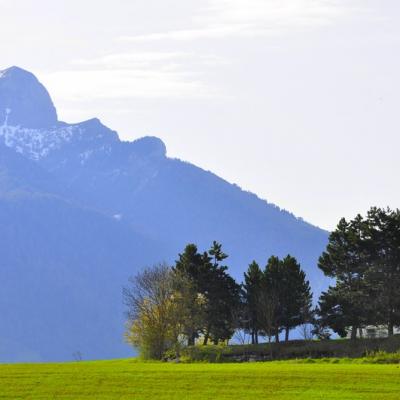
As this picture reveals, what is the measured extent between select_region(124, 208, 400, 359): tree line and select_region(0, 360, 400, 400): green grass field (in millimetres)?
42046

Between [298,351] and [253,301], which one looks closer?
[298,351]

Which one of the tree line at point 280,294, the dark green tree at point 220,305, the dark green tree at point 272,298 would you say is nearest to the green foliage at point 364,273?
the tree line at point 280,294

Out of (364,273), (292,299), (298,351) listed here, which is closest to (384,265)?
(364,273)

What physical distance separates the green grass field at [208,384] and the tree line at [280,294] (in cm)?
4205

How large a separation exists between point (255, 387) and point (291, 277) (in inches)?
2679

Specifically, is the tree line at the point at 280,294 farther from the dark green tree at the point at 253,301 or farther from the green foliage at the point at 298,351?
the green foliage at the point at 298,351

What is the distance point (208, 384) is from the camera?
71.6 metres

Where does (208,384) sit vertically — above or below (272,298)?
below

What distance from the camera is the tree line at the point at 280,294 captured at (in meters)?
127

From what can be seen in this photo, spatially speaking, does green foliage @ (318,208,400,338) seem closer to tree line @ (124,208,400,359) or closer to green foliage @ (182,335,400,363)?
tree line @ (124,208,400,359)

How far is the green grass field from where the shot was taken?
2611 inches

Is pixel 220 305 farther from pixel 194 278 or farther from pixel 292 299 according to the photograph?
pixel 292 299

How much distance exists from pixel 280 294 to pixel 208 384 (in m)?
64.7

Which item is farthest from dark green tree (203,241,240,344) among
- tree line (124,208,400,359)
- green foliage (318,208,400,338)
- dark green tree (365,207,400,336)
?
dark green tree (365,207,400,336)
